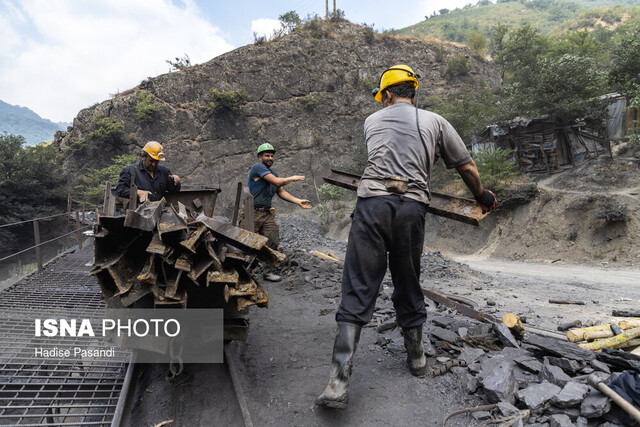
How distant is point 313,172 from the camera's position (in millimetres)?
28438

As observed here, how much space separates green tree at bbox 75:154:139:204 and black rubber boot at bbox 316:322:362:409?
82.5ft

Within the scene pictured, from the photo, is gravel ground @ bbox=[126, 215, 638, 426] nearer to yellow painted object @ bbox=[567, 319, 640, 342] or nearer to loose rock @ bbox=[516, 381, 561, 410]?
loose rock @ bbox=[516, 381, 561, 410]

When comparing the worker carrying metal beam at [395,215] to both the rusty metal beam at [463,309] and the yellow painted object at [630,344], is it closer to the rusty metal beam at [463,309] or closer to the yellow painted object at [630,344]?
the rusty metal beam at [463,309]

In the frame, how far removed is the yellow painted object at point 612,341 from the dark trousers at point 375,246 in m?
1.57

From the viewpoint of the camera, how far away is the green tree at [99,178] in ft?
77.1

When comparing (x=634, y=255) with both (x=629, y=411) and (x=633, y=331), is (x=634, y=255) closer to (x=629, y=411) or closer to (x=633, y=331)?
(x=633, y=331)

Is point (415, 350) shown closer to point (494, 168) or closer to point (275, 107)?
point (494, 168)

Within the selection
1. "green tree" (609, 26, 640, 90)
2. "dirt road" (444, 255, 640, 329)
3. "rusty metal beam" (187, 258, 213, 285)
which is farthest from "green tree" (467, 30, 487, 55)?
"rusty metal beam" (187, 258, 213, 285)

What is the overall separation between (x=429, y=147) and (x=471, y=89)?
107 ft

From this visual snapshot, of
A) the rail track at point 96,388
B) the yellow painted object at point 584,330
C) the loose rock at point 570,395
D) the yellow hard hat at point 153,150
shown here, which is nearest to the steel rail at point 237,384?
the rail track at point 96,388

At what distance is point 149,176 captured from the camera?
181 inches

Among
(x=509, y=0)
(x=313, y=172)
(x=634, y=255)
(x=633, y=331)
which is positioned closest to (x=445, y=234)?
(x=634, y=255)

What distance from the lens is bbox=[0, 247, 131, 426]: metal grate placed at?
2652 mm

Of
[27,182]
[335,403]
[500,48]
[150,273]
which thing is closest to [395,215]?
[335,403]
